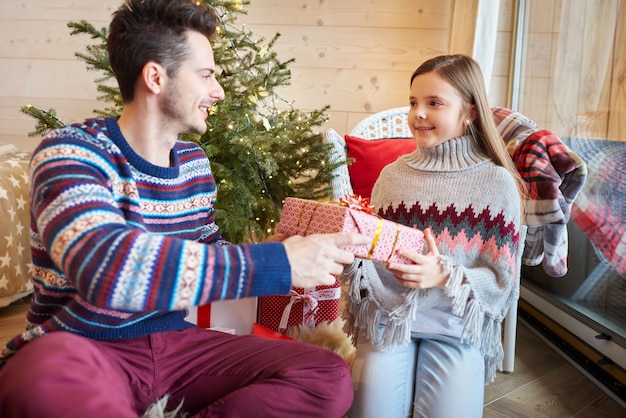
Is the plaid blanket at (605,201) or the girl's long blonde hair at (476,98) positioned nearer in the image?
the girl's long blonde hair at (476,98)

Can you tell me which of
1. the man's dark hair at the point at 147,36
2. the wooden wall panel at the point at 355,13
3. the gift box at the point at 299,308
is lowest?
the gift box at the point at 299,308

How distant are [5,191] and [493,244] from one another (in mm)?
2066

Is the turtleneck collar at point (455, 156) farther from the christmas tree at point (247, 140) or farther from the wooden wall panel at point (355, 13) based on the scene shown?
the wooden wall panel at point (355, 13)

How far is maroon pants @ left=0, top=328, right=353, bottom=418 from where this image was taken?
35.9 inches

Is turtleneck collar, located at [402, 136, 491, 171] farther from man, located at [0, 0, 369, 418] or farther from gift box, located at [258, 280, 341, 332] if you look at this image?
gift box, located at [258, 280, 341, 332]

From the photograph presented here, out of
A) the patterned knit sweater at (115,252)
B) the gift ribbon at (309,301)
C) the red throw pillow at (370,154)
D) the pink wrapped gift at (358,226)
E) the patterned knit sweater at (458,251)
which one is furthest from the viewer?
the red throw pillow at (370,154)

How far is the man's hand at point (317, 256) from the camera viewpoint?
0.99 meters

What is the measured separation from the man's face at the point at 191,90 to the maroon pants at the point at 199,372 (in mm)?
468

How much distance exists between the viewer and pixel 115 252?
2.90 ft

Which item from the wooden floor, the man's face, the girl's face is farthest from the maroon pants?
the wooden floor

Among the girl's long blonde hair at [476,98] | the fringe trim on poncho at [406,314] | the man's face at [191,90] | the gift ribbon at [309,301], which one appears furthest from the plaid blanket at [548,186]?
the man's face at [191,90]

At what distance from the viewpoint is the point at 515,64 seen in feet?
9.34

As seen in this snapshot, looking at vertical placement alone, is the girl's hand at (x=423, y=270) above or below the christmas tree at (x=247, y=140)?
below

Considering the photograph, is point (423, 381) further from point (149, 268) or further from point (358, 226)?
point (149, 268)
